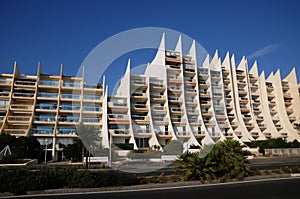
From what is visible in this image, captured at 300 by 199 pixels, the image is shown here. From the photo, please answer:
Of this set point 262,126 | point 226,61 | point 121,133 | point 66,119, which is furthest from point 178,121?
point 262,126

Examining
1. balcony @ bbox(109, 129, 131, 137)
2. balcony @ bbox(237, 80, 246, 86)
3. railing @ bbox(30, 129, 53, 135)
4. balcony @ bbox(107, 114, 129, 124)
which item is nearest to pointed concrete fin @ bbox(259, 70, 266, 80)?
balcony @ bbox(237, 80, 246, 86)

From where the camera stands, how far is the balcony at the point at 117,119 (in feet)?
152

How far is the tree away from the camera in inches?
515

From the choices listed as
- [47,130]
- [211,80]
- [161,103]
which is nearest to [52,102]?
[47,130]

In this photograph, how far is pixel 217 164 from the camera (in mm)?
13422

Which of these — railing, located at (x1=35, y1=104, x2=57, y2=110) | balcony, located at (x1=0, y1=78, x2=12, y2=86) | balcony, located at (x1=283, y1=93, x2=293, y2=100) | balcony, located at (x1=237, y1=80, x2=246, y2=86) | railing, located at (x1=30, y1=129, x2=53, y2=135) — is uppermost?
balcony, located at (x1=237, y1=80, x2=246, y2=86)

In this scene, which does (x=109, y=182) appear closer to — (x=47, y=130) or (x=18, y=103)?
(x=47, y=130)

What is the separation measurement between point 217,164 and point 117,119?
130 feet

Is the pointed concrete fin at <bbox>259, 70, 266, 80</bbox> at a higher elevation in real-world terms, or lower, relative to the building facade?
higher

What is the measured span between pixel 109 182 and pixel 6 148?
3081 cm

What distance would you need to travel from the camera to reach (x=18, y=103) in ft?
163

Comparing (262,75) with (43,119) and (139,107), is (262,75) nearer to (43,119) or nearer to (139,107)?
(139,107)

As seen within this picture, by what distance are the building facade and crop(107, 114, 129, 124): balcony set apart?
0.69ft

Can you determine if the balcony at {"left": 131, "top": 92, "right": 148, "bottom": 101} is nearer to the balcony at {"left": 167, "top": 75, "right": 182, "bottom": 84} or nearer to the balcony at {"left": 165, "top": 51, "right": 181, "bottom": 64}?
the balcony at {"left": 167, "top": 75, "right": 182, "bottom": 84}
